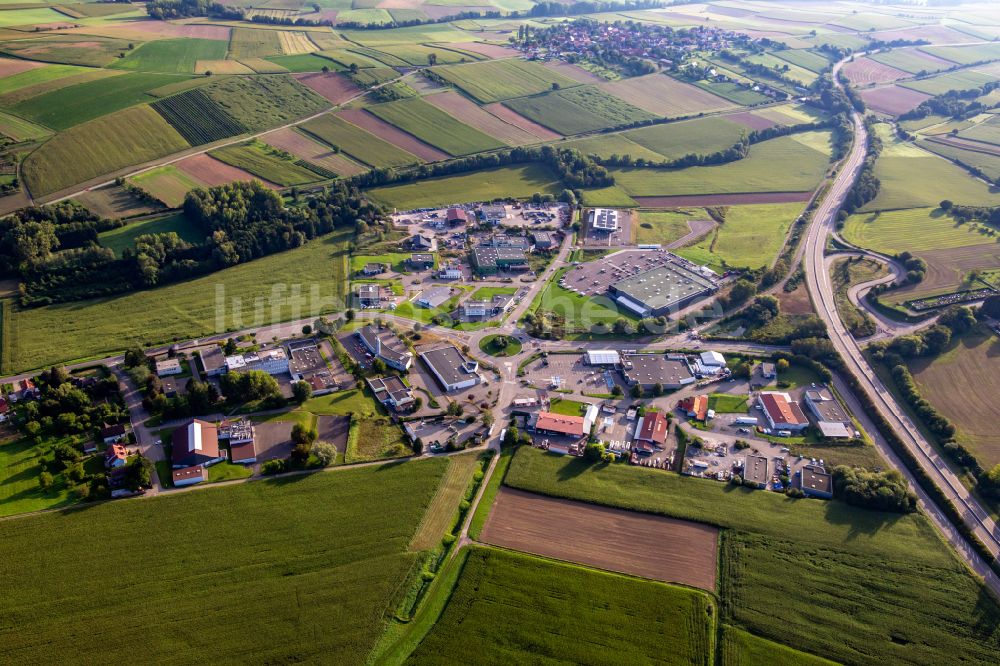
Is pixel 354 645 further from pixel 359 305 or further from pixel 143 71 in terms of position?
pixel 143 71

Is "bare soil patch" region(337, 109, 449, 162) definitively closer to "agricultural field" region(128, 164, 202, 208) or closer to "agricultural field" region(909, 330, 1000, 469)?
"agricultural field" region(128, 164, 202, 208)

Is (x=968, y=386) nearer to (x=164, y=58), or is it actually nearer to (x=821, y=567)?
(x=821, y=567)

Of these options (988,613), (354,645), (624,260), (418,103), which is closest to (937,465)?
(988,613)

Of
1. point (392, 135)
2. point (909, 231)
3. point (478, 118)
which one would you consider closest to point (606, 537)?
point (909, 231)

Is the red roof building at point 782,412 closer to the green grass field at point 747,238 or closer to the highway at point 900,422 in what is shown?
the highway at point 900,422

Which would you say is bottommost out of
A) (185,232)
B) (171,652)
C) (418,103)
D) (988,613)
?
(171,652)

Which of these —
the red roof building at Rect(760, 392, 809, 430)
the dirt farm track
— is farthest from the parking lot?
the dirt farm track
